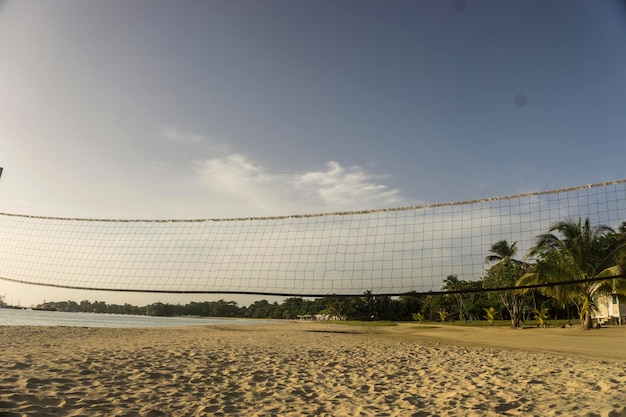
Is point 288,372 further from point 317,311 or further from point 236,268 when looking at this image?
point 317,311

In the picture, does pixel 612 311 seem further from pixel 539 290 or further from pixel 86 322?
pixel 86 322

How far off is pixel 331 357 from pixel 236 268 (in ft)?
9.67

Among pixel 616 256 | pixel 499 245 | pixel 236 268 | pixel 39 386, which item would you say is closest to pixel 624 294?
pixel 616 256

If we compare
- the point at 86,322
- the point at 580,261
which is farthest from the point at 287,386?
the point at 86,322

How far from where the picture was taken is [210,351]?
736 centimetres

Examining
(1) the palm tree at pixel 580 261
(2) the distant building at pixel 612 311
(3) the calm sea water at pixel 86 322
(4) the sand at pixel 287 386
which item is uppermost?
(1) the palm tree at pixel 580 261

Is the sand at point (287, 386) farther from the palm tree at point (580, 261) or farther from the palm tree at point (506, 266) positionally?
the palm tree at point (506, 266)

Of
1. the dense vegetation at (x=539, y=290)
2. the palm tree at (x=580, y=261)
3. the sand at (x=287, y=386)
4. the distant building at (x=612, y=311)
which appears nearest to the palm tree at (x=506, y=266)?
the dense vegetation at (x=539, y=290)

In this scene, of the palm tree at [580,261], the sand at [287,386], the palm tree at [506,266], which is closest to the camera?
the sand at [287,386]

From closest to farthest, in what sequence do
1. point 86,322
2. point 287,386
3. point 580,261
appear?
point 287,386 < point 580,261 < point 86,322

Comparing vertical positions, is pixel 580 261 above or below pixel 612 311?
above

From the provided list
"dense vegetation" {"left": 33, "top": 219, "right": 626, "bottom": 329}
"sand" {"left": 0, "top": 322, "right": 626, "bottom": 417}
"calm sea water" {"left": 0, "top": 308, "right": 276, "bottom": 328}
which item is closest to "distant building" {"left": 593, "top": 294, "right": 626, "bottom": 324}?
"dense vegetation" {"left": 33, "top": 219, "right": 626, "bottom": 329}

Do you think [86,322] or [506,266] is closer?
[506,266]

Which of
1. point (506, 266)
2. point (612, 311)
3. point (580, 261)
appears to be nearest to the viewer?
point (580, 261)
